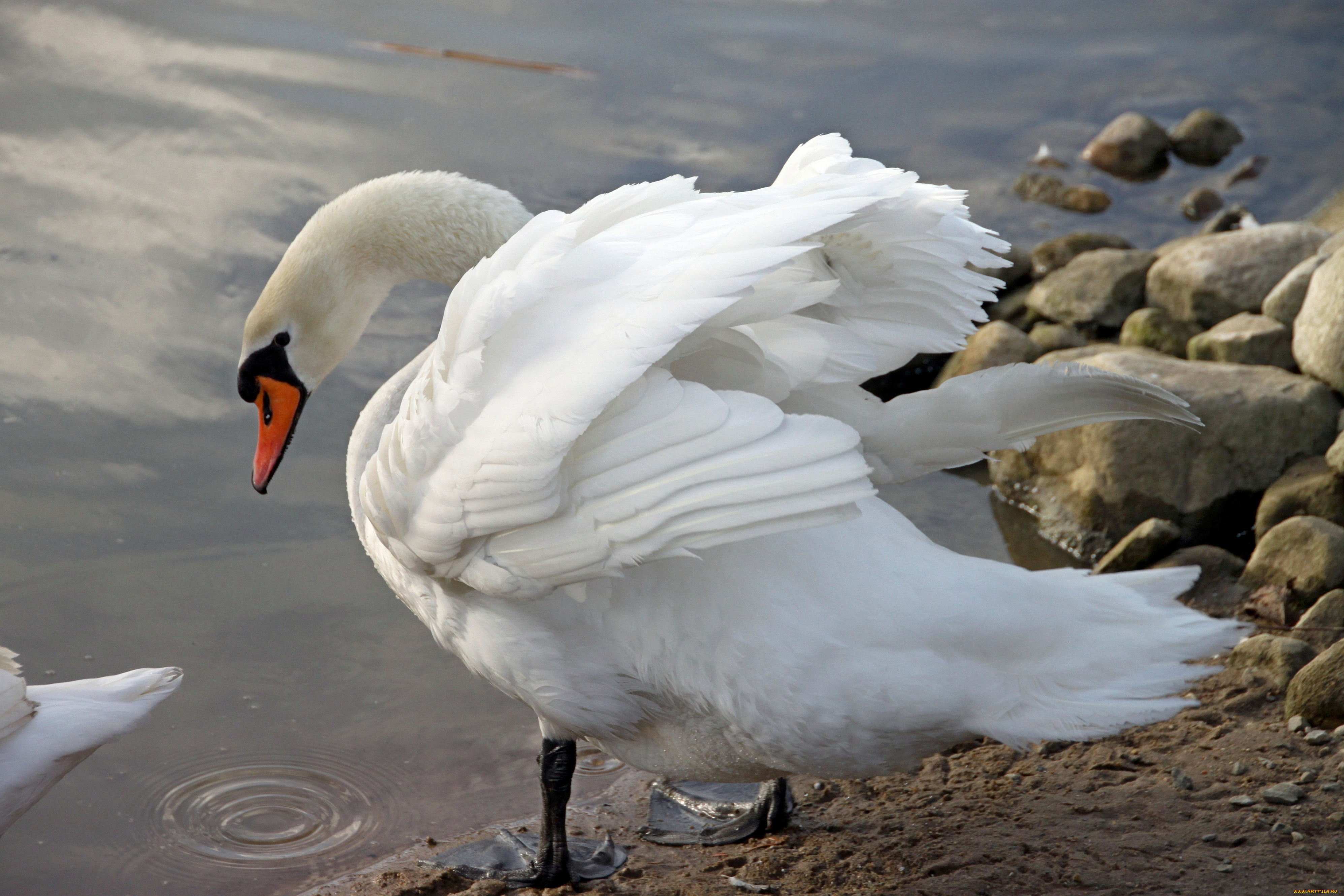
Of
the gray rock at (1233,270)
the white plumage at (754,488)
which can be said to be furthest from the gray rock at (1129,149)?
the white plumage at (754,488)

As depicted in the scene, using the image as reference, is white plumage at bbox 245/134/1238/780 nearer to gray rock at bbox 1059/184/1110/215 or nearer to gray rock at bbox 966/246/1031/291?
gray rock at bbox 966/246/1031/291

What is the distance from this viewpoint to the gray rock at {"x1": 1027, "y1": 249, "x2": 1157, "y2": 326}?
6.15m

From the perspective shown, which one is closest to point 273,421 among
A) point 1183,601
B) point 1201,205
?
point 1183,601

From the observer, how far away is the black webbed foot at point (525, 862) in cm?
357

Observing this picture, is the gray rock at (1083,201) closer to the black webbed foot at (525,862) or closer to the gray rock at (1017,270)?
the gray rock at (1017,270)

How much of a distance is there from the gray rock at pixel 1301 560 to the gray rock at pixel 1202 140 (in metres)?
4.69

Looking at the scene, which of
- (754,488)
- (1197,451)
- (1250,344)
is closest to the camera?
(754,488)

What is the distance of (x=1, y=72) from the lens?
7785 millimetres

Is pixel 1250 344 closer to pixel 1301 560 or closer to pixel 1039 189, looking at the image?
pixel 1301 560

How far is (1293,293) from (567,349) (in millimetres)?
3981

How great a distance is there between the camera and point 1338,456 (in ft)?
15.5

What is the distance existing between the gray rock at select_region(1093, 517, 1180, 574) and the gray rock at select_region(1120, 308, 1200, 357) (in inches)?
50.0

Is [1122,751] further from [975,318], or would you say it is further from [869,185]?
[869,185]

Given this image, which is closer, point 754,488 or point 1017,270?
point 754,488
